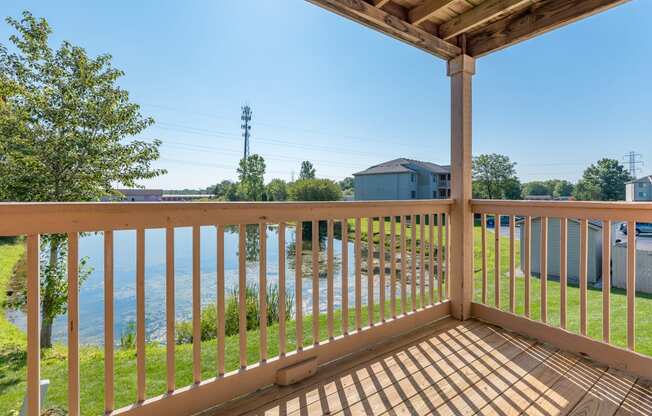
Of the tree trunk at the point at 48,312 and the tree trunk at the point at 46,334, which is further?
the tree trunk at the point at 48,312

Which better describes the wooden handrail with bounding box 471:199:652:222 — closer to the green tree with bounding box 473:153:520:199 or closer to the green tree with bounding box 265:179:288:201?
the green tree with bounding box 473:153:520:199

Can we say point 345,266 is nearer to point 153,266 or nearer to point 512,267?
point 153,266

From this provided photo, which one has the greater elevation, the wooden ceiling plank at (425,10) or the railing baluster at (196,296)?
the wooden ceiling plank at (425,10)

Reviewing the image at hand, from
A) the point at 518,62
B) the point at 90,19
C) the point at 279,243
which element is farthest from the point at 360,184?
the point at 518,62

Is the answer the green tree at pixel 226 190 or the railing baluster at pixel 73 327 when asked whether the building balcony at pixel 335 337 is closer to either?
the railing baluster at pixel 73 327

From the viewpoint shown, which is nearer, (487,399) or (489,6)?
(487,399)

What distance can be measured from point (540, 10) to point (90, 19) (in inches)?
118

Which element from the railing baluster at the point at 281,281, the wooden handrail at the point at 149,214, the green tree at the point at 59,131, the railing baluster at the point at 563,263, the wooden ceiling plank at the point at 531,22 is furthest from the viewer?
the green tree at the point at 59,131

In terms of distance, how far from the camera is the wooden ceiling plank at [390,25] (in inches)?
72.7

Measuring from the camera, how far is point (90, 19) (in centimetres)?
203

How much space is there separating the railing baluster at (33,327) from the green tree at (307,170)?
2.36 meters

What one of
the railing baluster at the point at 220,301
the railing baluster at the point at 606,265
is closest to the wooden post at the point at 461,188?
the railing baluster at the point at 606,265

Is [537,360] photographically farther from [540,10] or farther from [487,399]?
[540,10]

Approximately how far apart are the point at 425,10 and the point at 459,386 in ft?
7.64
